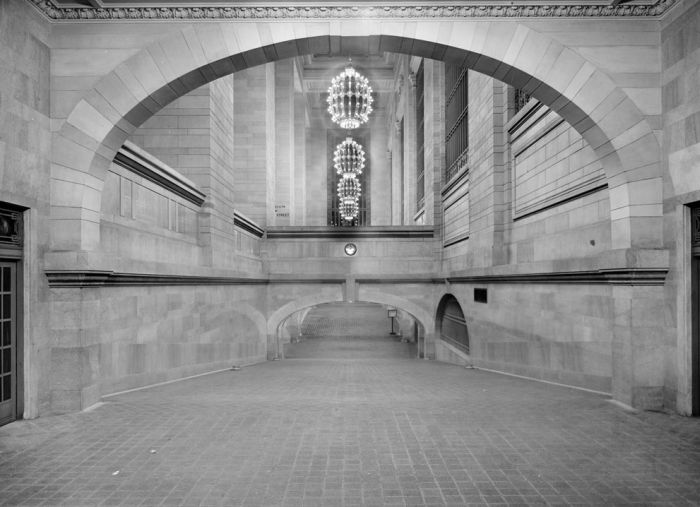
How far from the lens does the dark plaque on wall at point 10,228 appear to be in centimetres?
603

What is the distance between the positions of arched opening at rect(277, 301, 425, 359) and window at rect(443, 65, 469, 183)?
21.6 feet

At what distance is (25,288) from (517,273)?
8963 millimetres

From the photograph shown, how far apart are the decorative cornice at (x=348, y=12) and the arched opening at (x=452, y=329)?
1037cm

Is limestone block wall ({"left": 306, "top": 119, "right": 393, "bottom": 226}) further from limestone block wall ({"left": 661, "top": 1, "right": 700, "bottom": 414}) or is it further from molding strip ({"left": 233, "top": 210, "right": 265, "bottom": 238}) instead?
limestone block wall ({"left": 661, "top": 1, "right": 700, "bottom": 414})

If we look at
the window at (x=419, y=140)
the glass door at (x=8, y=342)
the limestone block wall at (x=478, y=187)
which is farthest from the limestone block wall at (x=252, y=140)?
the glass door at (x=8, y=342)

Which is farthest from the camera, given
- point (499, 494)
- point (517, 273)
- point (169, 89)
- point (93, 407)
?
point (517, 273)

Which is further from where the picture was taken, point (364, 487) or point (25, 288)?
point (25, 288)

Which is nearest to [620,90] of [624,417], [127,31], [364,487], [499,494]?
[624,417]

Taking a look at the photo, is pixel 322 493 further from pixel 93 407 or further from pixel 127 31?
pixel 127 31

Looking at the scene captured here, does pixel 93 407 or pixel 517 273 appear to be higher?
pixel 517 273

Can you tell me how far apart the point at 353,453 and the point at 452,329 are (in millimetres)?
13591

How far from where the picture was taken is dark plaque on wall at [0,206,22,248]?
19.8 ft

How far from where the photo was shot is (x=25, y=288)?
6367 millimetres

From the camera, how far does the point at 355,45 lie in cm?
748
